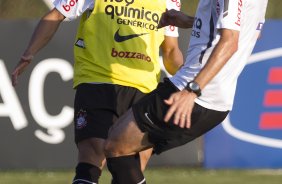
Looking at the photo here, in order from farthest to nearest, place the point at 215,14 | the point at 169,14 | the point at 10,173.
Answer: the point at 10,173 → the point at 169,14 → the point at 215,14

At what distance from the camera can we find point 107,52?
23.3 ft

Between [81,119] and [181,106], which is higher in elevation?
[181,106]

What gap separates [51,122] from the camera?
10.2 metres

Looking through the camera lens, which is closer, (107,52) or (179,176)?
(107,52)

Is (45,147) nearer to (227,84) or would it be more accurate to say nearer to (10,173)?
(10,173)

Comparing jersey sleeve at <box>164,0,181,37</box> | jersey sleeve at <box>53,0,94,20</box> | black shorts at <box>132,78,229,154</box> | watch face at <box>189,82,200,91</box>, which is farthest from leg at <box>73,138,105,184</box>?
watch face at <box>189,82,200,91</box>

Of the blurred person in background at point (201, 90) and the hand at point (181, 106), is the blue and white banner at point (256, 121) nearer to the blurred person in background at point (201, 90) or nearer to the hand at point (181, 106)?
the blurred person in background at point (201, 90)

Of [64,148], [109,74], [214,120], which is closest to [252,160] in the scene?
[64,148]

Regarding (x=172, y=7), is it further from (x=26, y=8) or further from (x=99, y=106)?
(x=26, y=8)

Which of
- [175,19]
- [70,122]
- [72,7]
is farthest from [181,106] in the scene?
[70,122]

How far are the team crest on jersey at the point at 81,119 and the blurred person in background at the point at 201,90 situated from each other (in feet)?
2.18

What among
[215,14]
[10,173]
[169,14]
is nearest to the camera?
[215,14]

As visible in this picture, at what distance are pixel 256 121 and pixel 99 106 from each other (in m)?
3.72

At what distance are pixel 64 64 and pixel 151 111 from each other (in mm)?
4170
